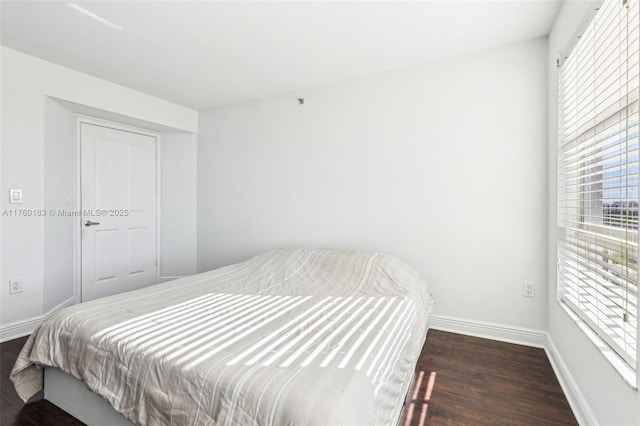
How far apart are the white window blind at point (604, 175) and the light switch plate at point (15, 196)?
387cm

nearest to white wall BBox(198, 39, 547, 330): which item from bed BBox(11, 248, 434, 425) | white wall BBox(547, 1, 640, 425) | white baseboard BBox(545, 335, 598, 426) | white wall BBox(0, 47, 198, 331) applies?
white wall BBox(547, 1, 640, 425)

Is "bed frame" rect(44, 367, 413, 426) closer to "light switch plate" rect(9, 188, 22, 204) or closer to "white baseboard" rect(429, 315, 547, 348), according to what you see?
"white baseboard" rect(429, 315, 547, 348)

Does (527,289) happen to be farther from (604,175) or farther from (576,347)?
(604,175)

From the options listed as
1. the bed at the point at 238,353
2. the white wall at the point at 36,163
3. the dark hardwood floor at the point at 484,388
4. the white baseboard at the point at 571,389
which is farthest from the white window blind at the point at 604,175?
the white wall at the point at 36,163

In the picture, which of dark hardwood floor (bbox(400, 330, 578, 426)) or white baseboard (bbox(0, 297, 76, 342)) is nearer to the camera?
dark hardwood floor (bbox(400, 330, 578, 426))

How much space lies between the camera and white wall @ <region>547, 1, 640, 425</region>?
116 centimetres

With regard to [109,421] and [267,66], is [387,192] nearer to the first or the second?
[267,66]

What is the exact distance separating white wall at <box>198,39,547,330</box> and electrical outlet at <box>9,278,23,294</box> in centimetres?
196

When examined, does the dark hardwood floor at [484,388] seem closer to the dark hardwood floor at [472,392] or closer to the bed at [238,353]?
the dark hardwood floor at [472,392]

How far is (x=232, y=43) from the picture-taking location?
7.88ft

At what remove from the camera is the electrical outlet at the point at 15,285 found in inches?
101

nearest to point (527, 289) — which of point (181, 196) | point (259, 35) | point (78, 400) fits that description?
point (259, 35)

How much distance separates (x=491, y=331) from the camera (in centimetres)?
251

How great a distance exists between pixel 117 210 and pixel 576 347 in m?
4.21
